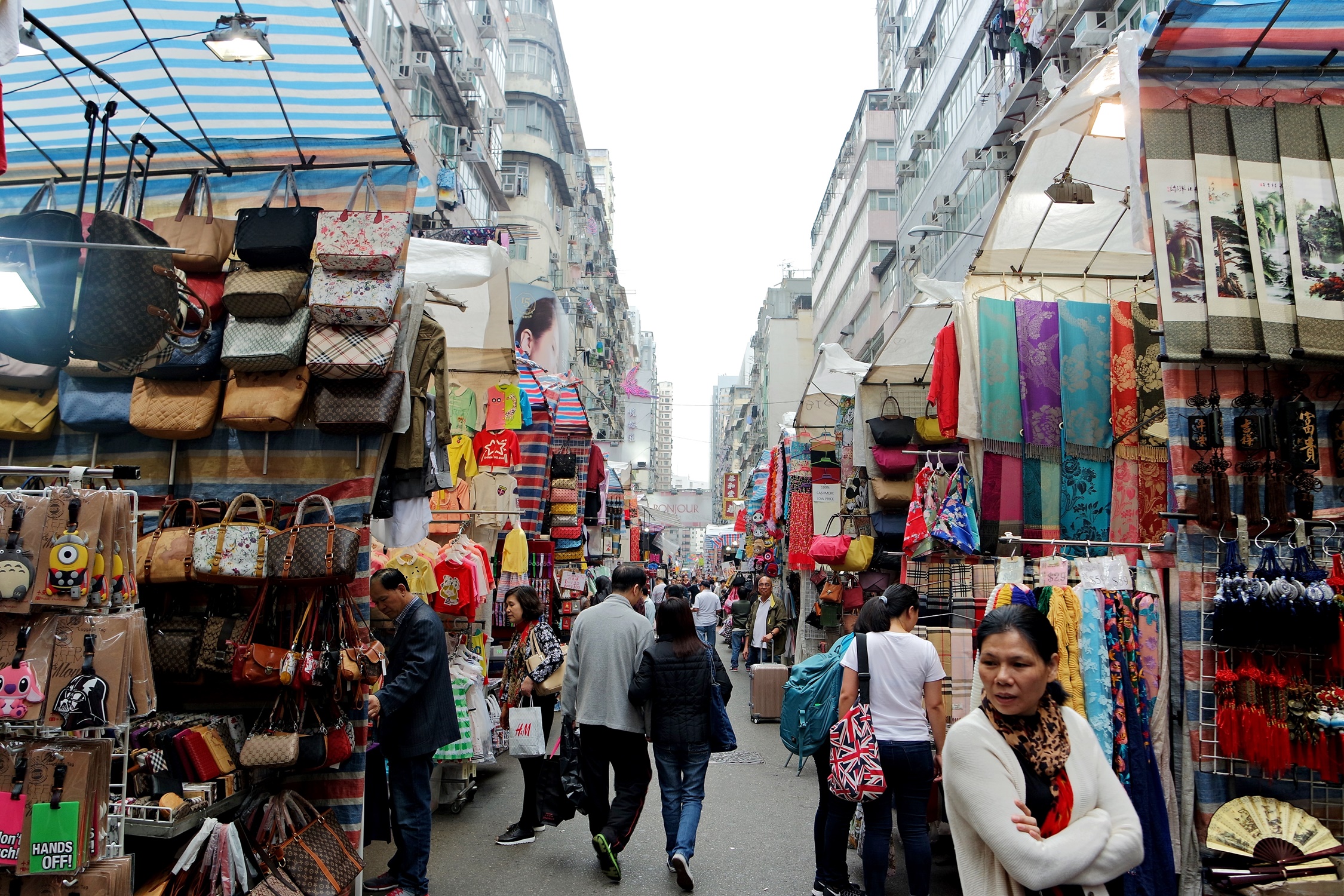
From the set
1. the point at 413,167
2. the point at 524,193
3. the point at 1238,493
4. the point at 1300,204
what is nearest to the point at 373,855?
the point at 413,167

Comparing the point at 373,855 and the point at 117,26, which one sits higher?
the point at 117,26

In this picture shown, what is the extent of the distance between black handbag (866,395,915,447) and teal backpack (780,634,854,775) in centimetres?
315

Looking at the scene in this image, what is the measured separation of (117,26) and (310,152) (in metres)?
1.06

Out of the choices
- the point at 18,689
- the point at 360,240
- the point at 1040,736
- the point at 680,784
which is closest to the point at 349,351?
the point at 360,240

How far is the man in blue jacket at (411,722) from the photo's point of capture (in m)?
4.95

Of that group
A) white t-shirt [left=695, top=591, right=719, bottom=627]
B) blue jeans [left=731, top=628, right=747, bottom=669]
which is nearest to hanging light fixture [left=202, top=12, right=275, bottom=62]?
white t-shirt [left=695, top=591, right=719, bottom=627]

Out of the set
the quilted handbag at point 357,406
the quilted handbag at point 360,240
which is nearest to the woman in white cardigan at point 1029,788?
the quilted handbag at point 357,406

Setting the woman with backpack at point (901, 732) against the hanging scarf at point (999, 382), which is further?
the hanging scarf at point (999, 382)

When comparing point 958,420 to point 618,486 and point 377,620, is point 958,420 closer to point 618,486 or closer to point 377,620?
point 377,620

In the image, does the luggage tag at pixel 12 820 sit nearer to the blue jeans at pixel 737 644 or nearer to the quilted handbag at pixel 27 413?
the quilted handbag at pixel 27 413

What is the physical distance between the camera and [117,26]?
427 centimetres

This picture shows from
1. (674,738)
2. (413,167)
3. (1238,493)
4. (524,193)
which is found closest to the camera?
(1238,493)

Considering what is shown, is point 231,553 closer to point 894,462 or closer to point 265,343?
point 265,343

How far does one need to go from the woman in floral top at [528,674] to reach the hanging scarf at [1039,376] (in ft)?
12.0
